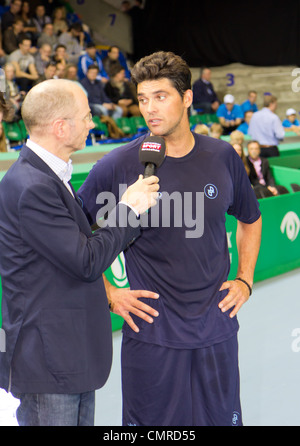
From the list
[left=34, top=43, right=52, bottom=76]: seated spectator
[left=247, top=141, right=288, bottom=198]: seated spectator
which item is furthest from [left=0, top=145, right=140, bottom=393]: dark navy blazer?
[left=34, top=43, right=52, bottom=76]: seated spectator

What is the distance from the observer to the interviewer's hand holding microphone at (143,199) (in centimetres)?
165

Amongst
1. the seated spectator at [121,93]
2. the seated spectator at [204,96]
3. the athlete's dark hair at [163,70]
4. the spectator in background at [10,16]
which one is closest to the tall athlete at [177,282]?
the athlete's dark hair at [163,70]

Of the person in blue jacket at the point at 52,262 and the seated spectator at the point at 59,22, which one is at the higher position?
the seated spectator at the point at 59,22

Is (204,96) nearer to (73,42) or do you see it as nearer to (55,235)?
(73,42)

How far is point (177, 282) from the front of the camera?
1.96 meters

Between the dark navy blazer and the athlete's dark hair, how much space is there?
592 millimetres

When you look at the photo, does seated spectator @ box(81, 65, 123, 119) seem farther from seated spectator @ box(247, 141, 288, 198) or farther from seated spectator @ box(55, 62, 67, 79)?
seated spectator @ box(247, 141, 288, 198)

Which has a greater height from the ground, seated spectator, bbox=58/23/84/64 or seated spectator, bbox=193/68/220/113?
seated spectator, bbox=58/23/84/64

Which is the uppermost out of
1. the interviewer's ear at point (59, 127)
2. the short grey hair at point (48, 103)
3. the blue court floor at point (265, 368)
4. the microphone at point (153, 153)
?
the short grey hair at point (48, 103)

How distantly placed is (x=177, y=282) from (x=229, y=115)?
36.2ft

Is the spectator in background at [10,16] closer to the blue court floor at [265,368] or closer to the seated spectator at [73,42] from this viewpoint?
the seated spectator at [73,42]

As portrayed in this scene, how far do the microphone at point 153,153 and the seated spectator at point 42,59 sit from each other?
30.7 ft

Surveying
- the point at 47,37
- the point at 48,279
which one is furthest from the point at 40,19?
the point at 48,279

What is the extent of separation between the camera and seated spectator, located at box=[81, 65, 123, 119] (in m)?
10.5
